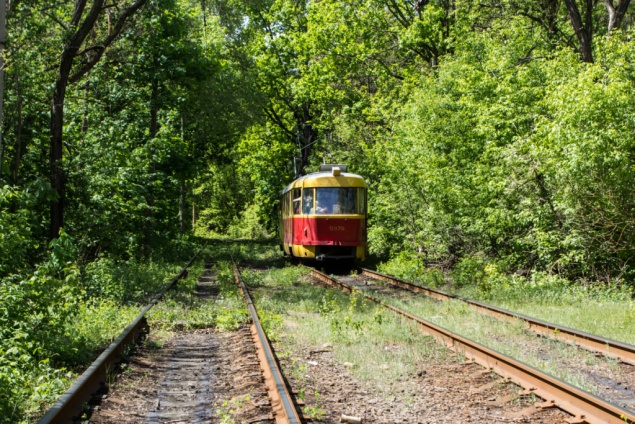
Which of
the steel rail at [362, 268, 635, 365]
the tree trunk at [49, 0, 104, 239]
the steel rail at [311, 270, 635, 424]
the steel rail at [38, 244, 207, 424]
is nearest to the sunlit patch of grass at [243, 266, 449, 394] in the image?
the steel rail at [311, 270, 635, 424]

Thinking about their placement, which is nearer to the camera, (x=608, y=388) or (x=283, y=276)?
(x=608, y=388)

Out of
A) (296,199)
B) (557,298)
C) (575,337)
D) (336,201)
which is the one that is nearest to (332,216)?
(336,201)

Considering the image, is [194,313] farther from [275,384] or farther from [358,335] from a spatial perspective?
[275,384]

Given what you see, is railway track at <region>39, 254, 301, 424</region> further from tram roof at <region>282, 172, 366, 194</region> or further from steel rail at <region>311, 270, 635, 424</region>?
tram roof at <region>282, 172, 366, 194</region>

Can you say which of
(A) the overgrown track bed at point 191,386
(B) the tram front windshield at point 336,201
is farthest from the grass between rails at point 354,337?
(B) the tram front windshield at point 336,201

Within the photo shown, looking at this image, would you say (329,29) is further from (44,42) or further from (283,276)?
(44,42)

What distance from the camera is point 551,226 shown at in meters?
15.9

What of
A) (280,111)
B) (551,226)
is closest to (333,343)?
(551,226)

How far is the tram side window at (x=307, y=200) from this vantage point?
21375 millimetres

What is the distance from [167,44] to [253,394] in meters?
20.0

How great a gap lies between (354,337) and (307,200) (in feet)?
39.6

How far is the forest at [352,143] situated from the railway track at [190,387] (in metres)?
0.47

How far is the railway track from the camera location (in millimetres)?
5805

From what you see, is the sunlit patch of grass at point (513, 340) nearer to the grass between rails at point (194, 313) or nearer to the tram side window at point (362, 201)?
the grass between rails at point (194, 313)
